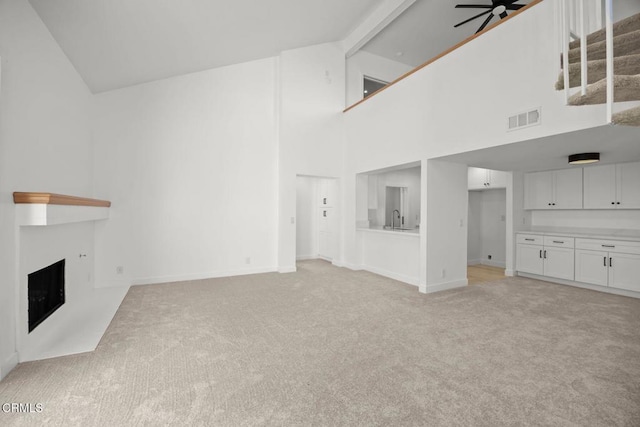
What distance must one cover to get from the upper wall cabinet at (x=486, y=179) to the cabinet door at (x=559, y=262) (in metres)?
1.57

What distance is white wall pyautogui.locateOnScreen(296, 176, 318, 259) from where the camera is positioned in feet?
23.7

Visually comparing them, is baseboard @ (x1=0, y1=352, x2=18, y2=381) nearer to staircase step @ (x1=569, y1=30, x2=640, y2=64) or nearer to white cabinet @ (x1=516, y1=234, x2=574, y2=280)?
staircase step @ (x1=569, y1=30, x2=640, y2=64)

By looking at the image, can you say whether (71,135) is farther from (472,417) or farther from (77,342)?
(472,417)

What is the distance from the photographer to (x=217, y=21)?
12.2 ft

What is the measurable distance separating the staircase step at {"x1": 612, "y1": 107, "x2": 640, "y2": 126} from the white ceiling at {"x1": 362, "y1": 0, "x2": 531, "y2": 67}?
4820 mm

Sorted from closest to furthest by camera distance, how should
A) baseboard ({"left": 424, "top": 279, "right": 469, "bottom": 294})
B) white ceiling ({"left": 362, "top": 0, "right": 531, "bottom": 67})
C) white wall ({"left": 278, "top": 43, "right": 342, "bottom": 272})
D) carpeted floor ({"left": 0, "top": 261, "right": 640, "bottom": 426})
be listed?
carpeted floor ({"left": 0, "top": 261, "right": 640, "bottom": 426}) < baseboard ({"left": 424, "top": 279, "right": 469, "bottom": 294}) < white ceiling ({"left": 362, "top": 0, "right": 531, "bottom": 67}) < white wall ({"left": 278, "top": 43, "right": 342, "bottom": 272})

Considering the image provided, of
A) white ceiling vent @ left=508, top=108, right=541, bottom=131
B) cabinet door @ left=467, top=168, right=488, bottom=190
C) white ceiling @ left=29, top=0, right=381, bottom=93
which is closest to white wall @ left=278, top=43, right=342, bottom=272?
white ceiling @ left=29, top=0, right=381, bottom=93

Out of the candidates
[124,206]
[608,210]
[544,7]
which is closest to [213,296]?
[124,206]

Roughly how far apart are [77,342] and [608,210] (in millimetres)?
7238

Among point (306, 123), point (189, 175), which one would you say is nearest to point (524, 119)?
point (306, 123)

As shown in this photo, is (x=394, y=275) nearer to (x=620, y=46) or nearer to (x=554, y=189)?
(x=554, y=189)

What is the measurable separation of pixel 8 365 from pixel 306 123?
5.12 metres

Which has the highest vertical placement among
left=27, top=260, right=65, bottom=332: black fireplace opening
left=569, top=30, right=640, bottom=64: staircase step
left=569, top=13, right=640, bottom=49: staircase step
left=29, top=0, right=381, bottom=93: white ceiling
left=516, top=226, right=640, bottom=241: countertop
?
left=29, top=0, right=381, bottom=93: white ceiling

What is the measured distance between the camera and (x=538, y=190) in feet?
17.6
